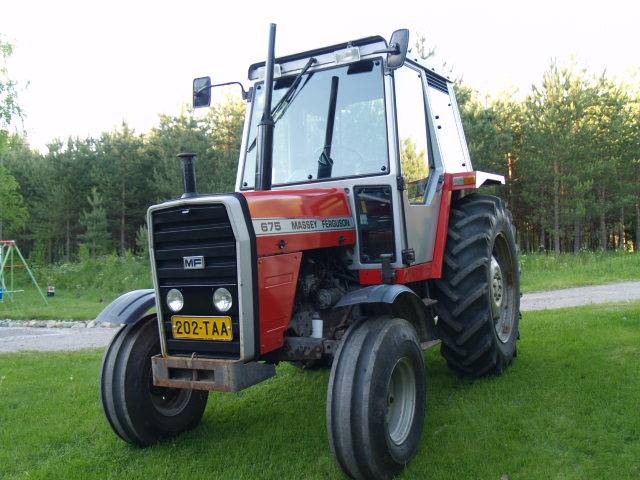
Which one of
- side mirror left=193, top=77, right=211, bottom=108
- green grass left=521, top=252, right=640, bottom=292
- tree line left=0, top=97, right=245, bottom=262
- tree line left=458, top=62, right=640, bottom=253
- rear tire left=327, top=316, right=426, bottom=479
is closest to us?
rear tire left=327, top=316, right=426, bottom=479

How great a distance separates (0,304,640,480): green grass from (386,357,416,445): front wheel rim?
0.22 metres

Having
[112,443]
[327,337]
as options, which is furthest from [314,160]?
[112,443]

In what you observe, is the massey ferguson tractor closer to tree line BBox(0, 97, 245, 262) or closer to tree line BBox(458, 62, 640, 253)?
tree line BBox(458, 62, 640, 253)

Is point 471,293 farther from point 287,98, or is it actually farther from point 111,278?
point 111,278

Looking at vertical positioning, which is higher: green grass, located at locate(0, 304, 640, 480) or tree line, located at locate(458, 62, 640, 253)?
tree line, located at locate(458, 62, 640, 253)

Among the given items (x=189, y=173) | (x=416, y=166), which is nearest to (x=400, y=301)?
(x=416, y=166)

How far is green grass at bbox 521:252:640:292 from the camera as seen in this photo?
48.1ft

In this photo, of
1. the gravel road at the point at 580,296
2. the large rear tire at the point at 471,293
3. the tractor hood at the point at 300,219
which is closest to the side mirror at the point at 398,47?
the tractor hood at the point at 300,219

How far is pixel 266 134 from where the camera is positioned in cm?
411

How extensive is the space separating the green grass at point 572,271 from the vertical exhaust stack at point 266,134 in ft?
36.6

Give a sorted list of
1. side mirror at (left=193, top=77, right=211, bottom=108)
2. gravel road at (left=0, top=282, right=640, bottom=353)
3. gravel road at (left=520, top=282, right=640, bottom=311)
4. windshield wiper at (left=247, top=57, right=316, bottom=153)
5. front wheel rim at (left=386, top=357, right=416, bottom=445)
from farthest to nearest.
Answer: gravel road at (left=520, top=282, right=640, bottom=311) < gravel road at (left=0, top=282, right=640, bottom=353) < side mirror at (left=193, top=77, right=211, bottom=108) < windshield wiper at (left=247, top=57, right=316, bottom=153) < front wheel rim at (left=386, top=357, right=416, bottom=445)

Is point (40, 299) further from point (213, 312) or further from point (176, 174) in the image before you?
point (213, 312)

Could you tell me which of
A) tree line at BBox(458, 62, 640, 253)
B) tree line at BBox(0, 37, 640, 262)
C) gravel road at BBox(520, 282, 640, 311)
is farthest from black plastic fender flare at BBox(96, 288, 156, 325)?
tree line at BBox(458, 62, 640, 253)

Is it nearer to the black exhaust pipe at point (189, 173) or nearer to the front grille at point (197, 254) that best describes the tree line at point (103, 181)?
the black exhaust pipe at point (189, 173)
